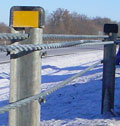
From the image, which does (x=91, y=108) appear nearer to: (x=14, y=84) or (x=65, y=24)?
(x=14, y=84)

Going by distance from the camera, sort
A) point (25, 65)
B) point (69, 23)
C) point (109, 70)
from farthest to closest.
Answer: point (69, 23), point (109, 70), point (25, 65)

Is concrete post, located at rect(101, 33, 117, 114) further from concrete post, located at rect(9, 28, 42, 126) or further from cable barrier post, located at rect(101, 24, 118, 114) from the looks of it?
concrete post, located at rect(9, 28, 42, 126)

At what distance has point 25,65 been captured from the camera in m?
2.74

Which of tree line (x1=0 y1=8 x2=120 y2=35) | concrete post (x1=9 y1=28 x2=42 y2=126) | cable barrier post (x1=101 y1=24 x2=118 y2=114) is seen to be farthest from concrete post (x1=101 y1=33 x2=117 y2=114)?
tree line (x1=0 y1=8 x2=120 y2=35)

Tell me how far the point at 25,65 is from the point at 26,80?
0.11 m

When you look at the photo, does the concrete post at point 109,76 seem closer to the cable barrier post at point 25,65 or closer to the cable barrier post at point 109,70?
the cable barrier post at point 109,70

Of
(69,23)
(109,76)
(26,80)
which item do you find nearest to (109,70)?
(109,76)

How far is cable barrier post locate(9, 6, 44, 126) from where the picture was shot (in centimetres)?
265

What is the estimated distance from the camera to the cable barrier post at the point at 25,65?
2.65m

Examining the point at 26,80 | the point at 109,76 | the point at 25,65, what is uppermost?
the point at 25,65

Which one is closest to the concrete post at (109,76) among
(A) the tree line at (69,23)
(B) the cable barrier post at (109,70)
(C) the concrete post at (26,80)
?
(B) the cable barrier post at (109,70)

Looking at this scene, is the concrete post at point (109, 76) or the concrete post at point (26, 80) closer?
the concrete post at point (26, 80)

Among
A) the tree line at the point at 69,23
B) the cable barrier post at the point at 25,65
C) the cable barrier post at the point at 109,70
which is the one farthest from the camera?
the tree line at the point at 69,23

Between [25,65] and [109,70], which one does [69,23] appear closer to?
[109,70]
